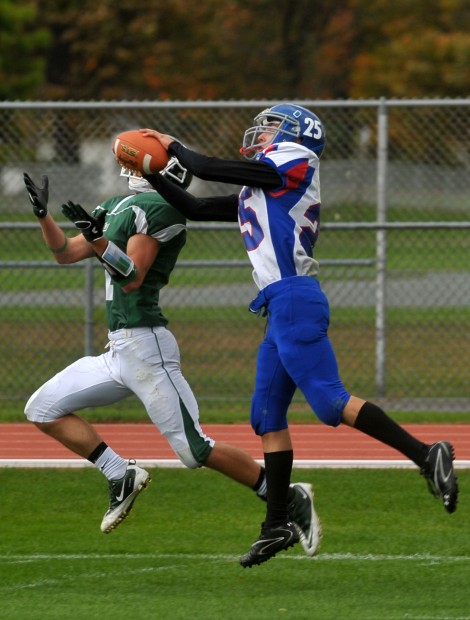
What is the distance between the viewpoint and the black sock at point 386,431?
6.09 m

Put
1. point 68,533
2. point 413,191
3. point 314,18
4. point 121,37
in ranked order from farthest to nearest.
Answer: point 314,18
point 121,37
point 413,191
point 68,533

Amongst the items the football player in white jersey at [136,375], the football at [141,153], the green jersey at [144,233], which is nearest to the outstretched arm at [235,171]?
the football at [141,153]

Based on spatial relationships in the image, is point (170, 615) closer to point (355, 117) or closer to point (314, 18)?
point (355, 117)

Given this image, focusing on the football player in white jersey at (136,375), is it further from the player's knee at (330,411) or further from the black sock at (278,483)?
the player's knee at (330,411)

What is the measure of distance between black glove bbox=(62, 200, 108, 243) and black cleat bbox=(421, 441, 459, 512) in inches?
72.1

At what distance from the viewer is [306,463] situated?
927cm

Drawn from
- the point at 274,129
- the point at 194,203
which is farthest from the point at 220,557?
the point at 274,129

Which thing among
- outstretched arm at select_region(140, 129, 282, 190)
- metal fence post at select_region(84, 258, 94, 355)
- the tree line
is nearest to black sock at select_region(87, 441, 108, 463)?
outstretched arm at select_region(140, 129, 282, 190)

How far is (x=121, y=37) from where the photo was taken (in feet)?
129

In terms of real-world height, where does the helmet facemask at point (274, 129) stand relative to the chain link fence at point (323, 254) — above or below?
above

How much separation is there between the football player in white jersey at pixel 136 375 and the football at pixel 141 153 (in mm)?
224

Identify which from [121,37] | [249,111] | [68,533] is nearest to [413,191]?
[249,111]

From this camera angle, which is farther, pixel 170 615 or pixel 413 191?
pixel 413 191

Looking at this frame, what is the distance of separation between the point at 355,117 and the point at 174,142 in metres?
5.35
